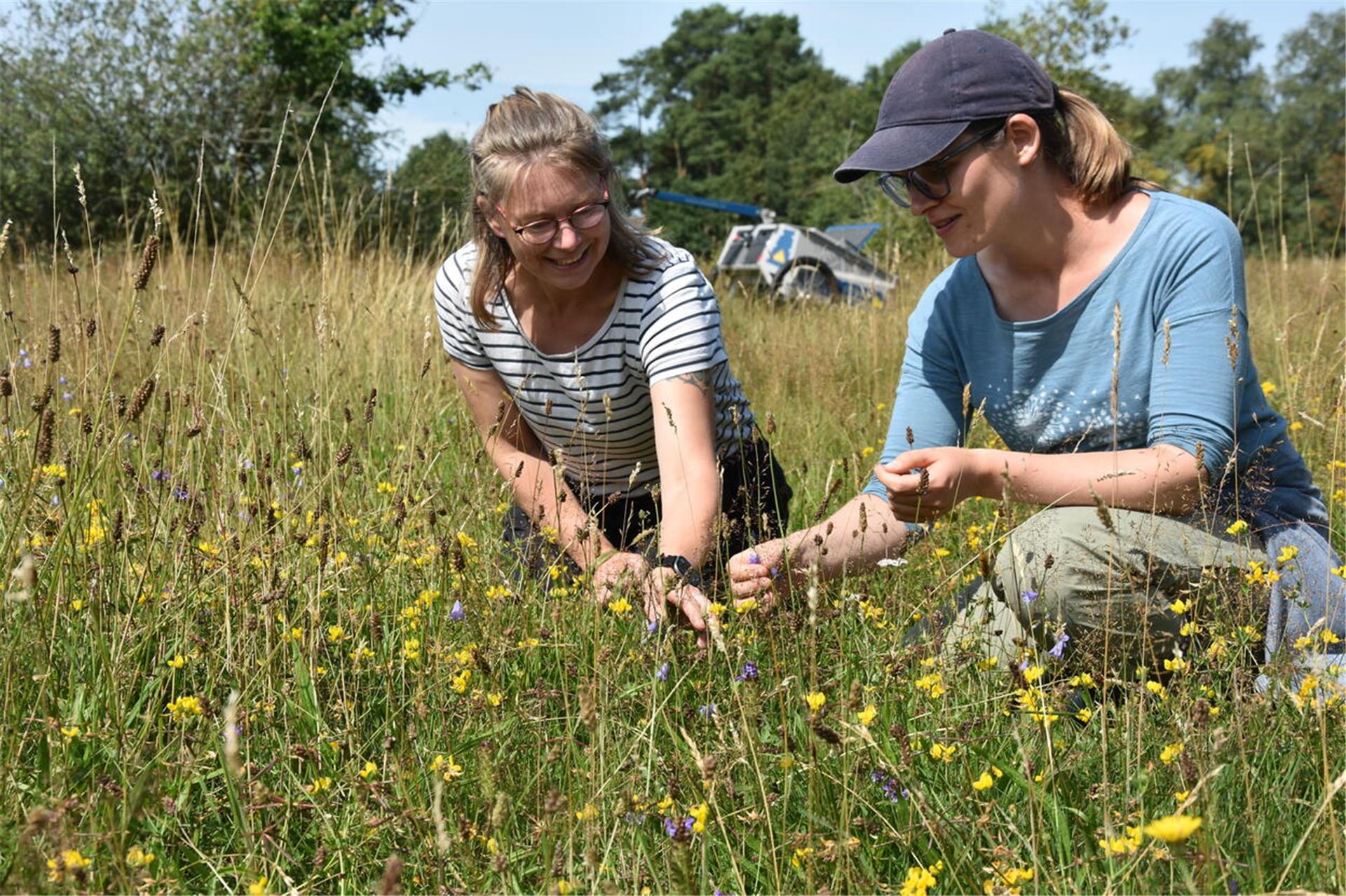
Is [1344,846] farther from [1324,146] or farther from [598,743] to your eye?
[1324,146]

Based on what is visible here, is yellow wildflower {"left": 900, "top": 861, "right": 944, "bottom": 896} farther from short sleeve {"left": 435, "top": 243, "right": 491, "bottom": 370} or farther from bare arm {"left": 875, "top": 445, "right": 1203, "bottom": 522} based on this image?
short sleeve {"left": 435, "top": 243, "right": 491, "bottom": 370}

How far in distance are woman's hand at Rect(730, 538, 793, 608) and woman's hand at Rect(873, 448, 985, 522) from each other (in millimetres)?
250

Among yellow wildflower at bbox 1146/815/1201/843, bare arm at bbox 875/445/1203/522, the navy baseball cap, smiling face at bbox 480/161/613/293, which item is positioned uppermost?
the navy baseball cap

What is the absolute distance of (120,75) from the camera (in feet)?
52.0

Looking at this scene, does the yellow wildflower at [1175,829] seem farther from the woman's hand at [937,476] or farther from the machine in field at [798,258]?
the machine in field at [798,258]

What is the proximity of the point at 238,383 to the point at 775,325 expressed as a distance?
154 inches

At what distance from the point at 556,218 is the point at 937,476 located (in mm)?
1084

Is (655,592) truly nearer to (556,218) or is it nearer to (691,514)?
(691,514)

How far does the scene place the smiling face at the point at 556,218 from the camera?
101 inches

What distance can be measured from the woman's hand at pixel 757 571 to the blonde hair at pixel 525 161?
892 millimetres

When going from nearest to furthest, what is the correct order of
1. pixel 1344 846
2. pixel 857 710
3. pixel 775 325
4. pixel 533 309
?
pixel 1344 846, pixel 857 710, pixel 533 309, pixel 775 325

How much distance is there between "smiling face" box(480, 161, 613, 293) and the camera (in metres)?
2.57

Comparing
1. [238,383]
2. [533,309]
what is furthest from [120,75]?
[533,309]

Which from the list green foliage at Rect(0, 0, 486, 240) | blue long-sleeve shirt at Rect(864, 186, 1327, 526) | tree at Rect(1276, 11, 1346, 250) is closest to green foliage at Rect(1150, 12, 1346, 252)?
tree at Rect(1276, 11, 1346, 250)
